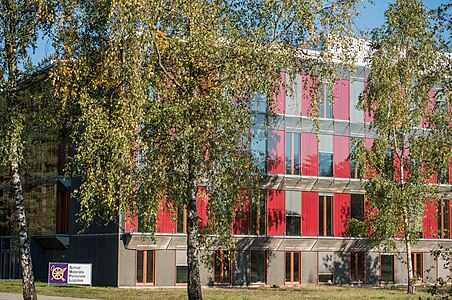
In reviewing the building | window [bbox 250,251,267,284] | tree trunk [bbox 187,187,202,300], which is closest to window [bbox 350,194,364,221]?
the building

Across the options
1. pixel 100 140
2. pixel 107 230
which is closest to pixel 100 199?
pixel 100 140

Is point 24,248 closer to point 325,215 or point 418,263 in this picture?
point 325,215

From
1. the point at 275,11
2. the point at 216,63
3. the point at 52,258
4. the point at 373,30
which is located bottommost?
the point at 52,258

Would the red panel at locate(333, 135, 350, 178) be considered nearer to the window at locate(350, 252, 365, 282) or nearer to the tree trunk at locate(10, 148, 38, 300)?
the window at locate(350, 252, 365, 282)

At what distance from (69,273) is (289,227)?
1306 centimetres

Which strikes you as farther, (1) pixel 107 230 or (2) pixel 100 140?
(1) pixel 107 230

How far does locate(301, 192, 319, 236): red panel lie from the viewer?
1970 inches

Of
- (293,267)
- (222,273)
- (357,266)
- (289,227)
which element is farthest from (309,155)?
(222,273)

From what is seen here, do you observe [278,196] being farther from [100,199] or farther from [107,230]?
[100,199]

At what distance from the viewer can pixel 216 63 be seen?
26.1 meters

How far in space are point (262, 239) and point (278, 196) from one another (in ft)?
8.60

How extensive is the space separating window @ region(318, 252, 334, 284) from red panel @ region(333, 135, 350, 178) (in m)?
4.64

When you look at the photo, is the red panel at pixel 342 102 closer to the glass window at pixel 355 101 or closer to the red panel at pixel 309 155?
the glass window at pixel 355 101

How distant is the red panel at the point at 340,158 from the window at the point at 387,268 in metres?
5.91
